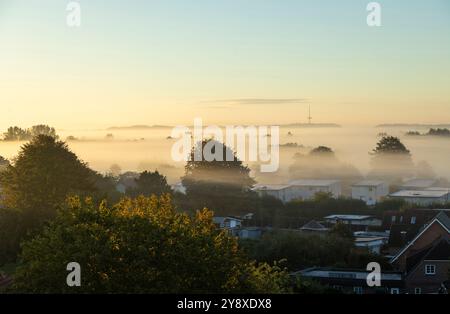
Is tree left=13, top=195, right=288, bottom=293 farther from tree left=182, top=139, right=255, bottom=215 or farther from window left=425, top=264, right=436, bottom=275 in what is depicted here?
tree left=182, top=139, right=255, bottom=215

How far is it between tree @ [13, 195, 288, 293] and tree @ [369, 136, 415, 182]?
10945cm

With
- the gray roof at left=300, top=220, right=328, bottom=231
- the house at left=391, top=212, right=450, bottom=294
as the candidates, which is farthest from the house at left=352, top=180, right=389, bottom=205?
the house at left=391, top=212, right=450, bottom=294

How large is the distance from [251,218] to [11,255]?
3518 centimetres

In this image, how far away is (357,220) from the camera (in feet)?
254

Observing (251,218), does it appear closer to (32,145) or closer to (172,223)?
(32,145)

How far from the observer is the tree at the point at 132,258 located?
84.1ft

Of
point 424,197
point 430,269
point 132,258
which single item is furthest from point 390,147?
point 132,258

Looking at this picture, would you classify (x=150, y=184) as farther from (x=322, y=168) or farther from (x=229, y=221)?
(x=322, y=168)

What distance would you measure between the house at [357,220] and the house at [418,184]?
40.5m

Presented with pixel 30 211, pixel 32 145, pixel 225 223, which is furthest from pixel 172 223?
pixel 225 223

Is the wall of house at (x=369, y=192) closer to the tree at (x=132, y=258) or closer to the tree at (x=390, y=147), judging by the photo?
the tree at (x=390, y=147)

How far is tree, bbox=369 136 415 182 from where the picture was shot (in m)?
137

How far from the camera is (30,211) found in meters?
56.7
